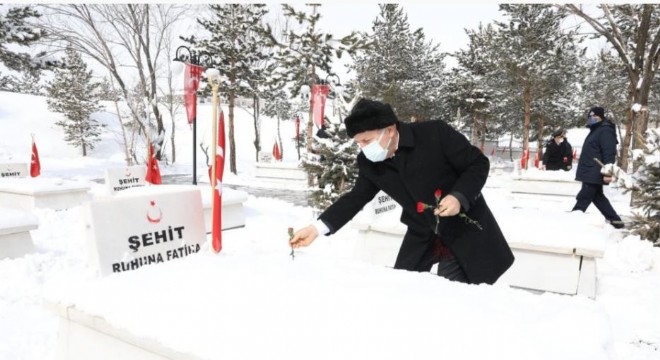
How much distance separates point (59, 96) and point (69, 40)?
58.4 feet

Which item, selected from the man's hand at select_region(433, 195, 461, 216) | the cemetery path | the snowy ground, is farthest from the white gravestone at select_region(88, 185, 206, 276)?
the cemetery path

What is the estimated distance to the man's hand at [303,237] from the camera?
2504 millimetres

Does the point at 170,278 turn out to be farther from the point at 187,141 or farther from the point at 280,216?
the point at 187,141

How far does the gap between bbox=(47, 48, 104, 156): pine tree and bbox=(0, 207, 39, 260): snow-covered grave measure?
1220 inches

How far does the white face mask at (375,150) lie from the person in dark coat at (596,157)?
583 cm

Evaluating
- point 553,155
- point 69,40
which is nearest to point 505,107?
point 553,155

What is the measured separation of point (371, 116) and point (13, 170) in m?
11.7

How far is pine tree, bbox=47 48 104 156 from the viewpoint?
33125mm

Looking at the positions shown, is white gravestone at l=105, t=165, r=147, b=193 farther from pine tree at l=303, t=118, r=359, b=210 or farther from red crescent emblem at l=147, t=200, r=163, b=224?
red crescent emblem at l=147, t=200, r=163, b=224

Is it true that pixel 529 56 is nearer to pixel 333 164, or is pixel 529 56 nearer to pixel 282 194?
pixel 282 194

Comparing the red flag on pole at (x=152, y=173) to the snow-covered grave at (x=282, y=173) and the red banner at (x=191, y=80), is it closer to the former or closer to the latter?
the red banner at (x=191, y=80)

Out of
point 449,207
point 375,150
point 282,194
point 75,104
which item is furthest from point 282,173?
point 75,104

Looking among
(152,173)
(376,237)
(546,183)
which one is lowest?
(546,183)

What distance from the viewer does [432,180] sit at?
2480 millimetres
